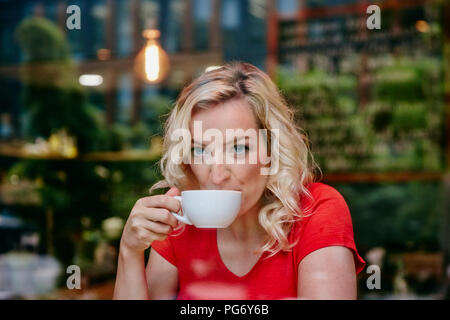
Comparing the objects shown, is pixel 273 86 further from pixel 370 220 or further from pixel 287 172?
pixel 370 220

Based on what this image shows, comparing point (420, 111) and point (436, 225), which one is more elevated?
point (420, 111)

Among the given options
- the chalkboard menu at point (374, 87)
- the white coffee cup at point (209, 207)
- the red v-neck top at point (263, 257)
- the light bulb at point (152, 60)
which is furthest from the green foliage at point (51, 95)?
the white coffee cup at point (209, 207)

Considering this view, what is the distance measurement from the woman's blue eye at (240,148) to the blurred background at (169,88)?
637 millimetres

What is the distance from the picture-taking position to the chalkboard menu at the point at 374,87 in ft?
9.02

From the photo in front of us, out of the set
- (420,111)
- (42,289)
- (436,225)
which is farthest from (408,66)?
(42,289)

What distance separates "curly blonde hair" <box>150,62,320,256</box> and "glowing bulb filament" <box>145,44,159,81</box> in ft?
3.26

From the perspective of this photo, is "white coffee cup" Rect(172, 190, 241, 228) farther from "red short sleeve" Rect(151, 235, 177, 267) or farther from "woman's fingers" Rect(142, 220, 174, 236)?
"red short sleeve" Rect(151, 235, 177, 267)

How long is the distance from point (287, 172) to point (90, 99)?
4.66 ft

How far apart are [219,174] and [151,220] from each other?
174 mm

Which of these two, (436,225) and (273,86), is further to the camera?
(436,225)

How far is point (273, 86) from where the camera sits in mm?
1145

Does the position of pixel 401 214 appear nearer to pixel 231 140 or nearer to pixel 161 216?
pixel 231 140

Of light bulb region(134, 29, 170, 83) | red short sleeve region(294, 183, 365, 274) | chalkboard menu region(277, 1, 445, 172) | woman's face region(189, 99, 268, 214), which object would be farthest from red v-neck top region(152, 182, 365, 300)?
chalkboard menu region(277, 1, 445, 172)

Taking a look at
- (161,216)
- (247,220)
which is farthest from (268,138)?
(161,216)
